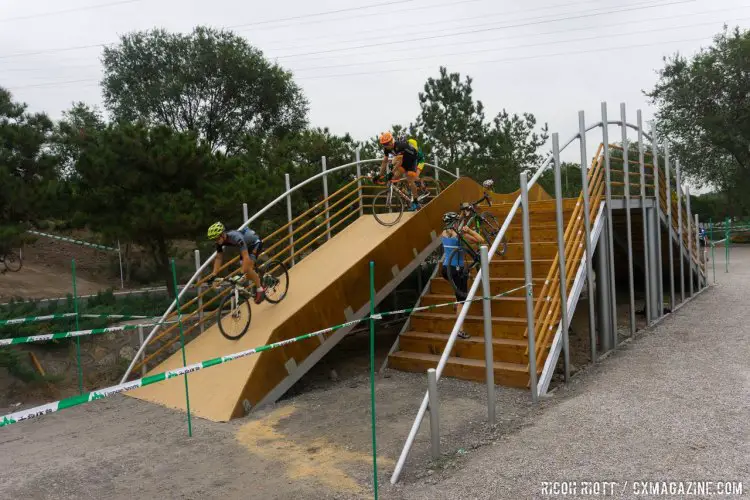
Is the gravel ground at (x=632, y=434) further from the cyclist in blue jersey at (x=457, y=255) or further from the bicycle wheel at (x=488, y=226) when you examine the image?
the bicycle wheel at (x=488, y=226)

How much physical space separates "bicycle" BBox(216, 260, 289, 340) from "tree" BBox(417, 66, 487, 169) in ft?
50.3

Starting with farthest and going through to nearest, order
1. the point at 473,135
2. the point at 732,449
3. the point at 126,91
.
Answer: the point at 126,91 → the point at 473,135 → the point at 732,449

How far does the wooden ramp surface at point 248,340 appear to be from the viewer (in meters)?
6.15

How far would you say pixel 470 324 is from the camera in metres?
7.29

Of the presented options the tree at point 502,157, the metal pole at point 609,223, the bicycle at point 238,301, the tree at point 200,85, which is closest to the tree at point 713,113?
the tree at point 502,157

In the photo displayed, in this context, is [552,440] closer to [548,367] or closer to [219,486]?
[548,367]

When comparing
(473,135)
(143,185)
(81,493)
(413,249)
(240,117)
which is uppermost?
(240,117)

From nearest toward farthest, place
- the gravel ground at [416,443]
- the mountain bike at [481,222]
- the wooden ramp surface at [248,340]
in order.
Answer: the gravel ground at [416,443] < the wooden ramp surface at [248,340] < the mountain bike at [481,222]

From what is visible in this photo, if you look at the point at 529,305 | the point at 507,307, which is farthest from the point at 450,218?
the point at 529,305

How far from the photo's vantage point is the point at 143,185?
11875mm

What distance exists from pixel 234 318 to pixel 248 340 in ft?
1.54

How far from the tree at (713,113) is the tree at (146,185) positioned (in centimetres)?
2791

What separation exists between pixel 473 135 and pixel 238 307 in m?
17.6

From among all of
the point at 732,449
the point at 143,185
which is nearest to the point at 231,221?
the point at 143,185
